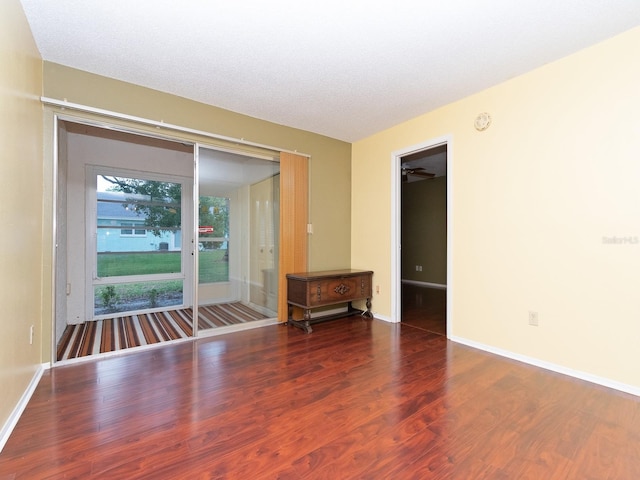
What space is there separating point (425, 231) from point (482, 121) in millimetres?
4474

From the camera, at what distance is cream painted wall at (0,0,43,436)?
1.65m

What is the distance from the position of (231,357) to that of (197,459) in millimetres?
1325

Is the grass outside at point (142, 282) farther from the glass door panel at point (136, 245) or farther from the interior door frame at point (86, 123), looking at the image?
the interior door frame at point (86, 123)

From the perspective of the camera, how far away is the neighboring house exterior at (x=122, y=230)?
422 cm

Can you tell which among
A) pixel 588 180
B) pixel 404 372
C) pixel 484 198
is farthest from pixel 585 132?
pixel 404 372

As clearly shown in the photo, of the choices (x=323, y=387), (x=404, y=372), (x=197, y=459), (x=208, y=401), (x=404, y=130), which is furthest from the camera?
(x=404, y=130)

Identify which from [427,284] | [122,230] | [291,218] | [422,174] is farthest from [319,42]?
[427,284]

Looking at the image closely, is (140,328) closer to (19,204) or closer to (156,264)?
(156,264)

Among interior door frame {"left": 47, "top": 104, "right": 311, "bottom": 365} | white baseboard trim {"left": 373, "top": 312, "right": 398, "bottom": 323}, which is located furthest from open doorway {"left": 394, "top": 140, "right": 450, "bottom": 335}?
interior door frame {"left": 47, "top": 104, "right": 311, "bottom": 365}

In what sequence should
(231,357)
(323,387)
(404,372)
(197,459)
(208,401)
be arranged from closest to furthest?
(197,459) → (208,401) → (323,387) → (404,372) → (231,357)

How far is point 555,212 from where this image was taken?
2.51 meters

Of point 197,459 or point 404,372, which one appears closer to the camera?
point 197,459

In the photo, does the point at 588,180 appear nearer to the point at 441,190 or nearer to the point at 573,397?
the point at 573,397

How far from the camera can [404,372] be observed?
245 centimetres
